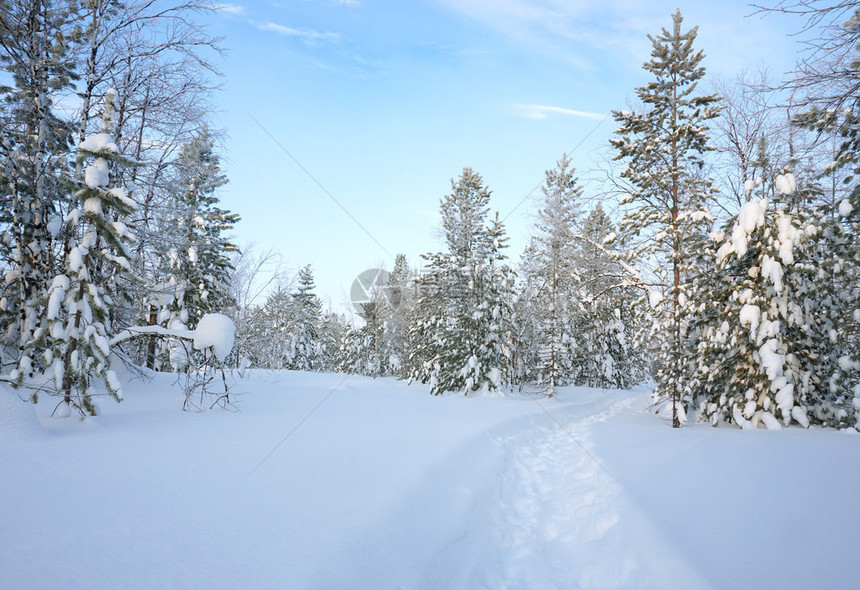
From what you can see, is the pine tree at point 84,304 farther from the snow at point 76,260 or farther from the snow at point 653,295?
the snow at point 653,295

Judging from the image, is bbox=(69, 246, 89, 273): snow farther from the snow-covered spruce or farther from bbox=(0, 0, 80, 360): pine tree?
the snow-covered spruce

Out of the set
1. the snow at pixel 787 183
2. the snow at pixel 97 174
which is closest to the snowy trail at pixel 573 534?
the snow at pixel 97 174

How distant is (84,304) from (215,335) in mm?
1921

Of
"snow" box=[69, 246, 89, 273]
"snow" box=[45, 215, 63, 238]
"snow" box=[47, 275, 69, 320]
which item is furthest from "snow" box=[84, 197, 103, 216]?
"snow" box=[45, 215, 63, 238]

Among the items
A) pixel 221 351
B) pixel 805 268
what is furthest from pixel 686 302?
pixel 221 351

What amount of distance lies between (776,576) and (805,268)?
9.08 meters

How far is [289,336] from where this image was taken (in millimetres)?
39656

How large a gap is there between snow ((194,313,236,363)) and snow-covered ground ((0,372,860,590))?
1.19m

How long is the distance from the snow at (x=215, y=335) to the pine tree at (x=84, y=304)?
1.39 metres

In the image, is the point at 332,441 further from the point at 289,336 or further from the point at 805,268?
the point at 289,336

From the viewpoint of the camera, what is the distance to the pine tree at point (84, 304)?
597cm

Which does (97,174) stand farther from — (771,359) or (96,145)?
(771,359)

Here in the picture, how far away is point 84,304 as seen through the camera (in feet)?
20.1

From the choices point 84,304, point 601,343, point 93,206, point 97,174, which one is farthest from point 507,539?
point 601,343
